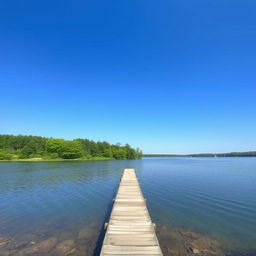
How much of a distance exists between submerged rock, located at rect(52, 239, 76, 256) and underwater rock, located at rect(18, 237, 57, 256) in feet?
1.20

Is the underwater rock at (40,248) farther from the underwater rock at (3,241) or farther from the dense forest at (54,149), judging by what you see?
the dense forest at (54,149)

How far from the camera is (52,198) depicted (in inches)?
672

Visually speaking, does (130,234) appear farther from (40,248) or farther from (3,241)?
(3,241)

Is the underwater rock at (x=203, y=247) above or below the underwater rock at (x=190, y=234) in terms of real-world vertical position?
below

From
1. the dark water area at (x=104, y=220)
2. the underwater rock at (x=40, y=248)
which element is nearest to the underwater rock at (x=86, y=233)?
the dark water area at (x=104, y=220)

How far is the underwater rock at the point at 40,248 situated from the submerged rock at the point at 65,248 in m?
0.37

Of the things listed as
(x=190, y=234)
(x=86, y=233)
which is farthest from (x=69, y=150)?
(x=190, y=234)

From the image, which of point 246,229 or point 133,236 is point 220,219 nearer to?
point 246,229

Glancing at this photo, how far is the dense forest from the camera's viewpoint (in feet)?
274

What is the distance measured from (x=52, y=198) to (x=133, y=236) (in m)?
12.9

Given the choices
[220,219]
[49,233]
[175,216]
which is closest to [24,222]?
[49,233]

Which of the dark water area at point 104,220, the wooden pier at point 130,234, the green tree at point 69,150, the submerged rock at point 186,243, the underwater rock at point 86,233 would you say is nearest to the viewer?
the wooden pier at point 130,234

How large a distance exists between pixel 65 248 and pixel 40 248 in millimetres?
1267

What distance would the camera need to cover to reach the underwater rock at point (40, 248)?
26.1ft
